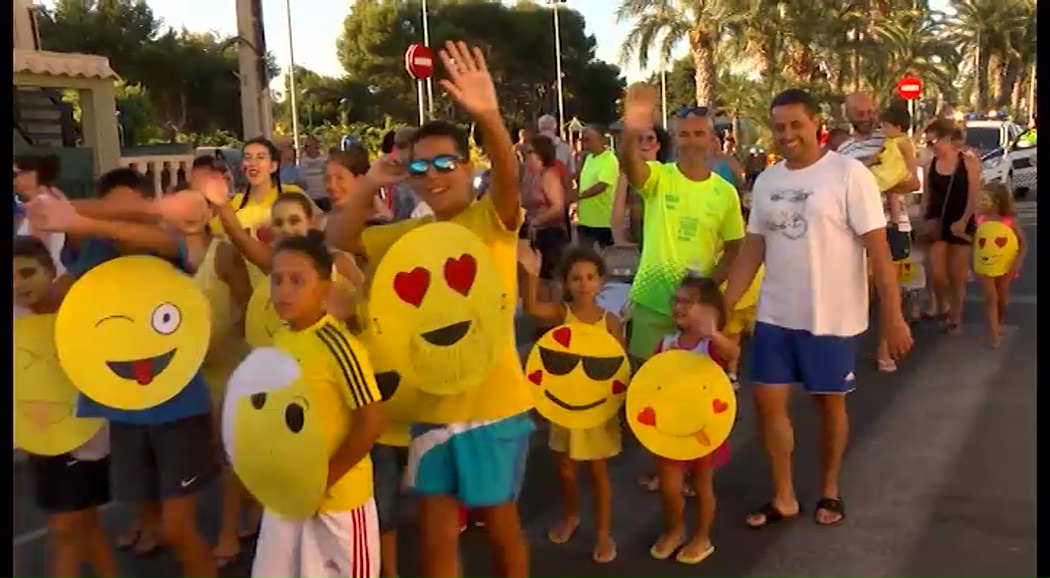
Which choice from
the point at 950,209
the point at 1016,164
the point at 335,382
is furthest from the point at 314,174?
the point at 1016,164

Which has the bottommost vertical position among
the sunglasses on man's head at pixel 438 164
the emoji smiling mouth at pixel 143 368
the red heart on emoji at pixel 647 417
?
the red heart on emoji at pixel 647 417

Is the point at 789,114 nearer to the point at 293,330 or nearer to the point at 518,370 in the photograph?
the point at 518,370

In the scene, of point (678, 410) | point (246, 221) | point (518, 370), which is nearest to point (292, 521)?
point (518, 370)

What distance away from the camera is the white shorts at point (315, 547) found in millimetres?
2793

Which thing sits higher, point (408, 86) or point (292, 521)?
point (408, 86)

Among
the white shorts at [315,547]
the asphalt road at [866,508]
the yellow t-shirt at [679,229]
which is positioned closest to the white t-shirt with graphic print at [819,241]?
the yellow t-shirt at [679,229]

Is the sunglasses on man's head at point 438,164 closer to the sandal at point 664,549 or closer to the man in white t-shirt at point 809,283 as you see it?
the man in white t-shirt at point 809,283

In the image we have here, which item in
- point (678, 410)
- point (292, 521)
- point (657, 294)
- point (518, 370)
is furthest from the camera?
point (657, 294)

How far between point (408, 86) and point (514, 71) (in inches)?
54.0

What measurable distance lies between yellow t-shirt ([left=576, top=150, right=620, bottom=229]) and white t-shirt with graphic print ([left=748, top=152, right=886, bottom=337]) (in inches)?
156

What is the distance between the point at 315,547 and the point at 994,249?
5.77m

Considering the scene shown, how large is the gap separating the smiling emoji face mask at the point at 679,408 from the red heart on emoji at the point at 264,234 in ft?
4.49

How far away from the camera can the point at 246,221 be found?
424 cm

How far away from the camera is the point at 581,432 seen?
3.83 m
